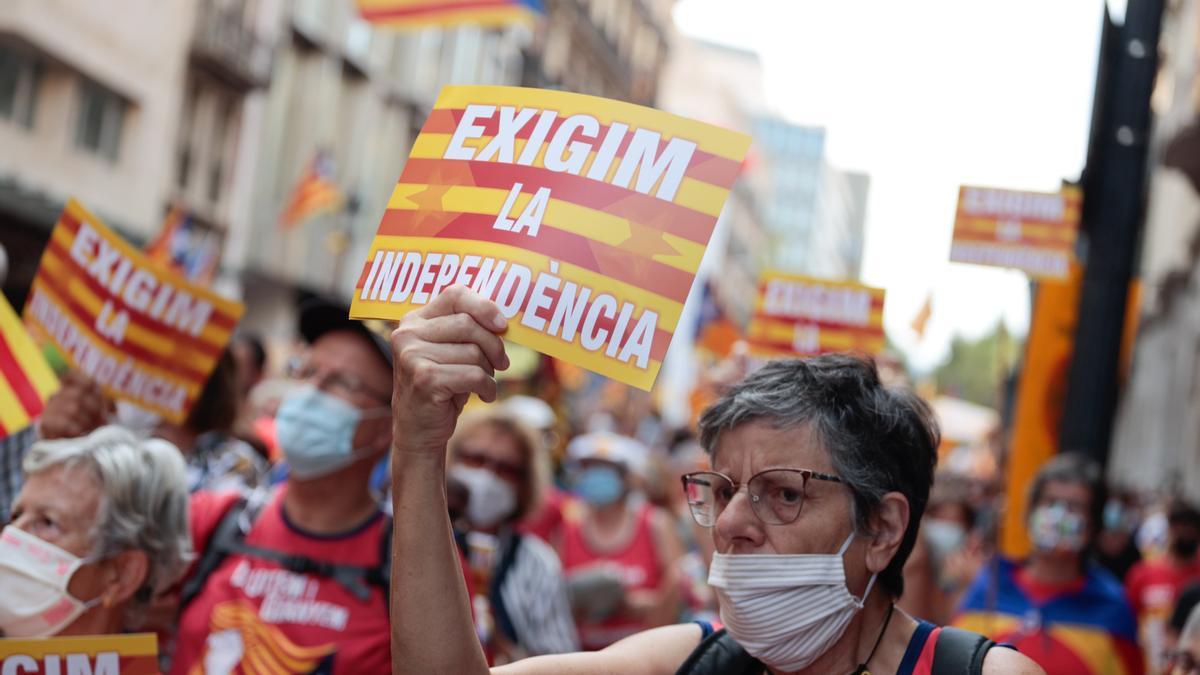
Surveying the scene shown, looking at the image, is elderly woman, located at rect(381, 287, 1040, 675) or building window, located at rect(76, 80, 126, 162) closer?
elderly woman, located at rect(381, 287, 1040, 675)

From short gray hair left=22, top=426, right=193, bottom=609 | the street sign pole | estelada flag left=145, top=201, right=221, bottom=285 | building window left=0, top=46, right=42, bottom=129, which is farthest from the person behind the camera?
building window left=0, top=46, right=42, bottom=129

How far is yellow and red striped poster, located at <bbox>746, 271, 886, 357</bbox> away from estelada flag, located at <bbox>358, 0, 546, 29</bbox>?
436cm

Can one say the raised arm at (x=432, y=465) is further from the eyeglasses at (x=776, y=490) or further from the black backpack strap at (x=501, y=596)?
the black backpack strap at (x=501, y=596)

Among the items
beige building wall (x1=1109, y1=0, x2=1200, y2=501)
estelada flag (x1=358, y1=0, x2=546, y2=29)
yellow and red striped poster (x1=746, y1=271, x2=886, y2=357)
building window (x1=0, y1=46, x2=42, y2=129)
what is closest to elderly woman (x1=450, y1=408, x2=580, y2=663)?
yellow and red striped poster (x1=746, y1=271, x2=886, y2=357)

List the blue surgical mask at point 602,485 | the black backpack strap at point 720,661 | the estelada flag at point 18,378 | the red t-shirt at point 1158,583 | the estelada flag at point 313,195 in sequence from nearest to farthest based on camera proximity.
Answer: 1. the black backpack strap at point 720,661
2. the estelada flag at point 18,378
3. the blue surgical mask at point 602,485
4. the red t-shirt at point 1158,583
5. the estelada flag at point 313,195

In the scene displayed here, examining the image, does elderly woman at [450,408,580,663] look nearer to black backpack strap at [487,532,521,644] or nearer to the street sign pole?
black backpack strap at [487,532,521,644]

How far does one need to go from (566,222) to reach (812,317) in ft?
18.9

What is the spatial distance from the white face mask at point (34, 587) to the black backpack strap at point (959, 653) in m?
1.94

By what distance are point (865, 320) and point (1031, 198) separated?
105 cm

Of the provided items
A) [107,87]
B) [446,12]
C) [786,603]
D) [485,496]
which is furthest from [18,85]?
[786,603]

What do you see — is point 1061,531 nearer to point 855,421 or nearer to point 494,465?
point 494,465

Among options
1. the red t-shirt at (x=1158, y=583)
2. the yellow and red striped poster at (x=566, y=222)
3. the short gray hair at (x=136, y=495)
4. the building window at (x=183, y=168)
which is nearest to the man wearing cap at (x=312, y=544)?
the short gray hair at (x=136, y=495)

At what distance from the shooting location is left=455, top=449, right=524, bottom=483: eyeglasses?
22.1 ft

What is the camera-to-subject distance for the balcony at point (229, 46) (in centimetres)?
2805
